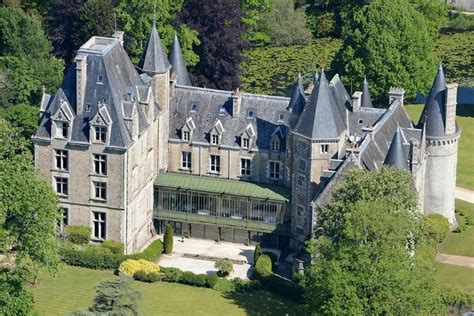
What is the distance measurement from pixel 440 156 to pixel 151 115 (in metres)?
21.3

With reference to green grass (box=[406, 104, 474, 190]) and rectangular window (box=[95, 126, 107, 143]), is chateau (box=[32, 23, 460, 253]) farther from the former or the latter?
green grass (box=[406, 104, 474, 190])

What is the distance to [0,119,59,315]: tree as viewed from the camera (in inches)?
3327

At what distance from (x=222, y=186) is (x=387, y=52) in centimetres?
3259

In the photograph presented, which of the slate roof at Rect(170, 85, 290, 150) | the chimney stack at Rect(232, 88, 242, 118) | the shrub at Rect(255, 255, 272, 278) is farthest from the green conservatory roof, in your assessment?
the shrub at Rect(255, 255, 272, 278)

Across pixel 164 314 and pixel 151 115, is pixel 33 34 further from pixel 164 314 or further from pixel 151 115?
pixel 164 314

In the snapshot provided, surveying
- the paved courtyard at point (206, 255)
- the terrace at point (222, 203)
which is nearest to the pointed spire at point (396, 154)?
the terrace at point (222, 203)

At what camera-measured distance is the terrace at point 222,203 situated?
10138 cm

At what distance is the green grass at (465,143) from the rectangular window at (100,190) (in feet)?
103

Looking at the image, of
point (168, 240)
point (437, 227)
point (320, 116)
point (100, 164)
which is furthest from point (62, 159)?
point (437, 227)

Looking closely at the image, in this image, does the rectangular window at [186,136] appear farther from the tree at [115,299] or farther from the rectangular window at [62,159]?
the tree at [115,299]

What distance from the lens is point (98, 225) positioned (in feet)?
327

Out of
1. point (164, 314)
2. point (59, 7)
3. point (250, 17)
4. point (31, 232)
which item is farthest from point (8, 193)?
point (250, 17)

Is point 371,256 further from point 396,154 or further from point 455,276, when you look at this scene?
point 455,276

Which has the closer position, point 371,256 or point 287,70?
point 371,256
